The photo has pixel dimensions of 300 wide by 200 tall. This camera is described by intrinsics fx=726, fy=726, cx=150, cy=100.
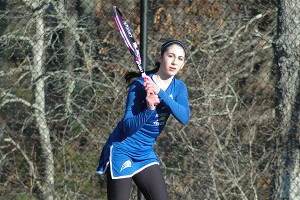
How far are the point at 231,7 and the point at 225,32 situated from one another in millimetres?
227

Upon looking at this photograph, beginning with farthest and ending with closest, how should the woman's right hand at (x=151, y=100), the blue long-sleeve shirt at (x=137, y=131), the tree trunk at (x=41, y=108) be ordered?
the tree trunk at (x=41, y=108) → the blue long-sleeve shirt at (x=137, y=131) → the woman's right hand at (x=151, y=100)

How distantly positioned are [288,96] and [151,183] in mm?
2349

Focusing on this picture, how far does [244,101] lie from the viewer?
254 inches

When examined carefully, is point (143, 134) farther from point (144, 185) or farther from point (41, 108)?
point (41, 108)

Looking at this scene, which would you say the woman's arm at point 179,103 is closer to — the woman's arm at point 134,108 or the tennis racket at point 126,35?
the woman's arm at point 134,108

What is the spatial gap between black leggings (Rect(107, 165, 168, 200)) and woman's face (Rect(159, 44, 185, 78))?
1.88 feet

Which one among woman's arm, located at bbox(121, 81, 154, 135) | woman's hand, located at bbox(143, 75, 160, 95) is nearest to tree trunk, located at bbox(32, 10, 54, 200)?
woman's arm, located at bbox(121, 81, 154, 135)

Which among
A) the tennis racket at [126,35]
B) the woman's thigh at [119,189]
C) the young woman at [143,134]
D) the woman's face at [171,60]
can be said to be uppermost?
the tennis racket at [126,35]

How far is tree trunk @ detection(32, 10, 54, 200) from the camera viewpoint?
660 centimetres

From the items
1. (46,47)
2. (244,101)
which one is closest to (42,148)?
(46,47)

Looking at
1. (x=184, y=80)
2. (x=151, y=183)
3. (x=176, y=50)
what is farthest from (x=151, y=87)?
(x=184, y=80)

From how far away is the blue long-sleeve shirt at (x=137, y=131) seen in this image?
4.12 m

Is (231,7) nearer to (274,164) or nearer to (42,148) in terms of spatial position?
(274,164)

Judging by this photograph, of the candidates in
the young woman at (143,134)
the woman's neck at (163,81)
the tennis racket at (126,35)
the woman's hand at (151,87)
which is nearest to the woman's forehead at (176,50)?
Answer: the young woman at (143,134)
